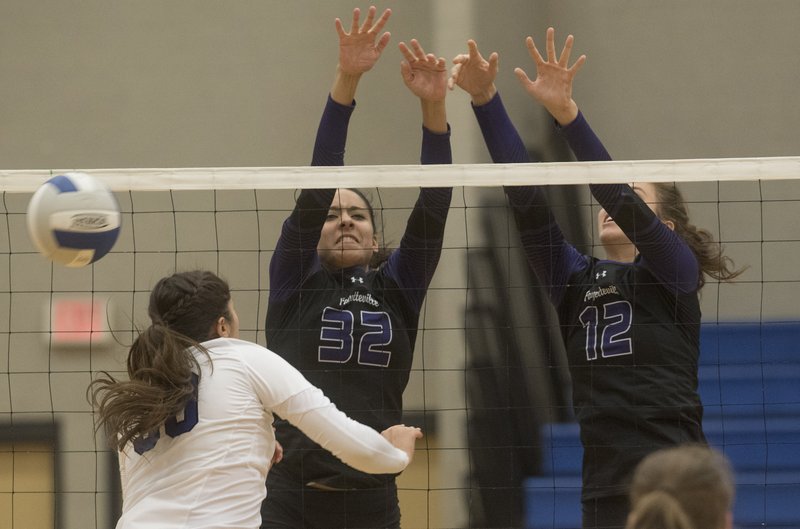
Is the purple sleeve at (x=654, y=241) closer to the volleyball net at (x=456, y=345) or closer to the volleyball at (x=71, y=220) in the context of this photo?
the volleyball at (x=71, y=220)

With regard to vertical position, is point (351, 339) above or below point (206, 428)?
above

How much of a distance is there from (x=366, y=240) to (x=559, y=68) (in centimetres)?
98

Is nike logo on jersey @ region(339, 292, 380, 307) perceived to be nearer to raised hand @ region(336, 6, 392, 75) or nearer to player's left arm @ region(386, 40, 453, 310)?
player's left arm @ region(386, 40, 453, 310)

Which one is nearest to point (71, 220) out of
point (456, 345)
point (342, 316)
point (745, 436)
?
point (342, 316)

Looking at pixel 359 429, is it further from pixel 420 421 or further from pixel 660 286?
pixel 420 421

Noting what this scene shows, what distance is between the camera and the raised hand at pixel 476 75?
13.4ft

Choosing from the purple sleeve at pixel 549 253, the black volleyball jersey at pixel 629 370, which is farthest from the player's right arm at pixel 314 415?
the purple sleeve at pixel 549 253

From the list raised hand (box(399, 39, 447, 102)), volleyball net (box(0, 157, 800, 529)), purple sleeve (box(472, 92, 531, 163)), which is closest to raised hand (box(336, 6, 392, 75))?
raised hand (box(399, 39, 447, 102))

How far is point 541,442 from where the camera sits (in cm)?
626

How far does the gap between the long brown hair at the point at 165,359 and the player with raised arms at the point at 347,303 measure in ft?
2.49

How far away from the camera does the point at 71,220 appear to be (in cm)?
340

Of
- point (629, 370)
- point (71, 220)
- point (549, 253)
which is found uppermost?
point (71, 220)

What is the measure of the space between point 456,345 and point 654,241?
2.78 metres

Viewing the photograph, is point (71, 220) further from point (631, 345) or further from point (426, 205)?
point (631, 345)
